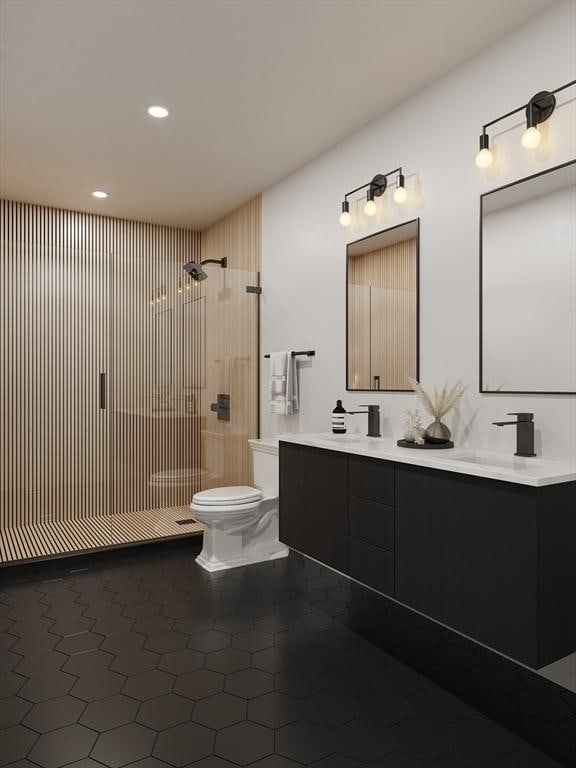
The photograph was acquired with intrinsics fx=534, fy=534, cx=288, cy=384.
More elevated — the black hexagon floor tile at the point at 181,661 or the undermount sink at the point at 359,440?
the undermount sink at the point at 359,440

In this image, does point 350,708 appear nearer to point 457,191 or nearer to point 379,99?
point 457,191

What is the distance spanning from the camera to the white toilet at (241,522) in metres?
3.26

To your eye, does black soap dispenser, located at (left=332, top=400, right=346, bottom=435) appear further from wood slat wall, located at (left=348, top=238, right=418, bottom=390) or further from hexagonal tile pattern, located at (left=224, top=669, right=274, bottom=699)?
hexagonal tile pattern, located at (left=224, top=669, right=274, bottom=699)

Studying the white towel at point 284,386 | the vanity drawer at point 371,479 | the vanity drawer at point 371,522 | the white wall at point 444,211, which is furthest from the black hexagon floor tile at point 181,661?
the white towel at point 284,386

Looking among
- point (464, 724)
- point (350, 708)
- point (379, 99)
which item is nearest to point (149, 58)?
point (379, 99)

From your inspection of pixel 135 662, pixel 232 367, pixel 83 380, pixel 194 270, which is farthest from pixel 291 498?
pixel 194 270

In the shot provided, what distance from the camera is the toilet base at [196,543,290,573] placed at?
331cm

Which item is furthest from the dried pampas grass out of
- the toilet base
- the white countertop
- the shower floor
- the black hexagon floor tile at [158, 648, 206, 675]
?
the shower floor

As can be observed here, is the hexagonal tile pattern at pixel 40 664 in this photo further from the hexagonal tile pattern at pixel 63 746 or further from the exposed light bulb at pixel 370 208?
the exposed light bulb at pixel 370 208

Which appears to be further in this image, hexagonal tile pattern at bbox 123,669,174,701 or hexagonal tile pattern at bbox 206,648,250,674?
hexagonal tile pattern at bbox 206,648,250,674

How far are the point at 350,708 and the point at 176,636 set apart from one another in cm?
91

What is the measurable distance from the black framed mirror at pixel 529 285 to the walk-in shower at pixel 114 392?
2155 mm

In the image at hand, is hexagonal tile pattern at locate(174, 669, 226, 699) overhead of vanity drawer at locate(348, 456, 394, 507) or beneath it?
beneath

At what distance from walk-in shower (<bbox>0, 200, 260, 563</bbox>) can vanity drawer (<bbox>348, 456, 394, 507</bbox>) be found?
67.7 inches
